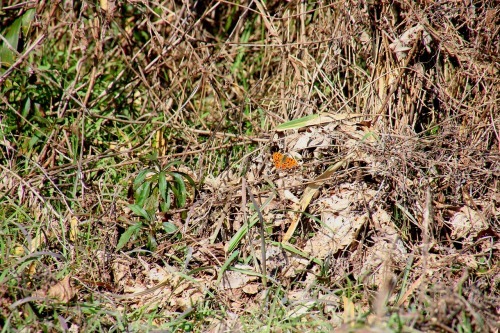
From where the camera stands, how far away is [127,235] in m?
2.79

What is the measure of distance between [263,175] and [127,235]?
2.63 ft

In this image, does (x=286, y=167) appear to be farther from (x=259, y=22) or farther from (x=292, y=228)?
(x=259, y=22)

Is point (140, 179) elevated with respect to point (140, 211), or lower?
elevated

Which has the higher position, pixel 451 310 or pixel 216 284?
pixel 451 310

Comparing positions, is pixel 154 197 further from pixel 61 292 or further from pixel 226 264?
pixel 61 292

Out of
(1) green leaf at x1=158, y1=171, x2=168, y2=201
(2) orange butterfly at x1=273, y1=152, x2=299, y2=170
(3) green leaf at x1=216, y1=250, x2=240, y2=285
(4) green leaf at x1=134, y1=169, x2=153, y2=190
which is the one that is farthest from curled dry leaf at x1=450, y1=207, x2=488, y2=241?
(4) green leaf at x1=134, y1=169, x2=153, y2=190

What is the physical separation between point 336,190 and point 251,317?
824mm

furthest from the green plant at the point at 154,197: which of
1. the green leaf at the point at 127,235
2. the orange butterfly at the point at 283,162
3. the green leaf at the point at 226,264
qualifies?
the orange butterfly at the point at 283,162

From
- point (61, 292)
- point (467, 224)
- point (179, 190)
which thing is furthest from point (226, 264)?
point (467, 224)

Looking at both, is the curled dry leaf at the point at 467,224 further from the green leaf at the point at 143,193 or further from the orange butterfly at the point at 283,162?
the green leaf at the point at 143,193

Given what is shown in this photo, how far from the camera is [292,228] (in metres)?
2.92

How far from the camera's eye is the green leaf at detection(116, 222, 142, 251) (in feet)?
9.14

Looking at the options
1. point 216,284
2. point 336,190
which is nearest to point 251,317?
point 216,284

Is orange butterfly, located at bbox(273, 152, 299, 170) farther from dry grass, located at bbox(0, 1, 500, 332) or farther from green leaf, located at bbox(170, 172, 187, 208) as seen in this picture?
green leaf, located at bbox(170, 172, 187, 208)
